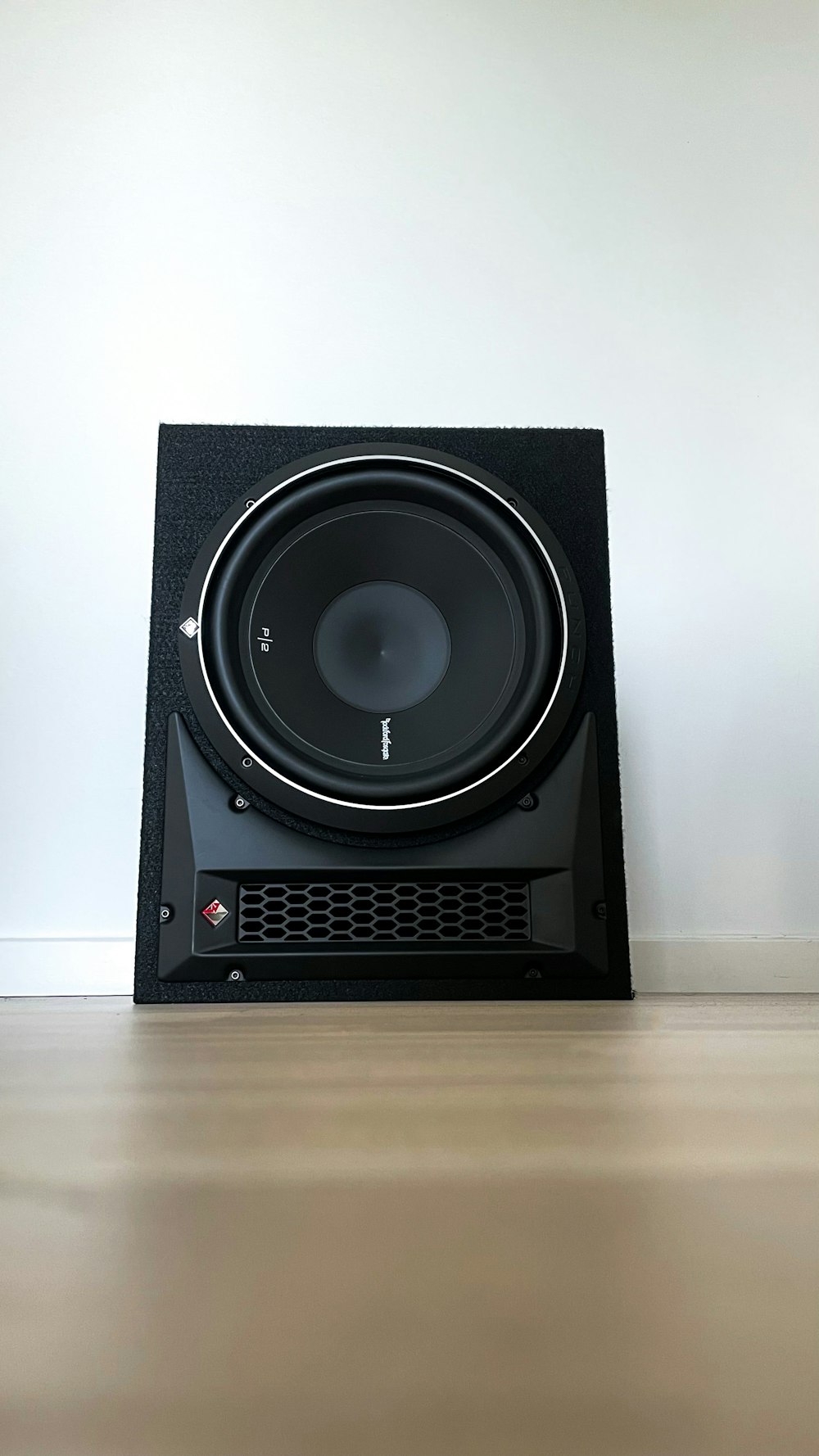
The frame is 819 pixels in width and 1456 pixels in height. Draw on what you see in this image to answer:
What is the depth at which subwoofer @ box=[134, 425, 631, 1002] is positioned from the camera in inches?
31.8

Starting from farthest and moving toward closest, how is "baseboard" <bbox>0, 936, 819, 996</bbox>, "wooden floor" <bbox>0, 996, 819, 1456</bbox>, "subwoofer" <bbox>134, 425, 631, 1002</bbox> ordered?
"baseboard" <bbox>0, 936, 819, 996</bbox> → "subwoofer" <bbox>134, 425, 631, 1002</bbox> → "wooden floor" <bbox>0, 996, 819, 1456</bbox>

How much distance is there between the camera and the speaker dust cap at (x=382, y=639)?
2.70ft

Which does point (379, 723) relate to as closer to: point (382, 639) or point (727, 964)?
point (382, 639)

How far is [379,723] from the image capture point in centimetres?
85

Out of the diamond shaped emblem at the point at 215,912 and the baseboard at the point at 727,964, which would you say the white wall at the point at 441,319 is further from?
the diamond shaped emblem at the point at 215,912

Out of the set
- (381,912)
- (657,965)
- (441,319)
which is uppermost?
(441,319)

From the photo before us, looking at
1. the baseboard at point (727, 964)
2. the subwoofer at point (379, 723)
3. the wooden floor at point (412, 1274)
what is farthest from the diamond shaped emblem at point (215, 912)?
the baseboard at point (727, 964)

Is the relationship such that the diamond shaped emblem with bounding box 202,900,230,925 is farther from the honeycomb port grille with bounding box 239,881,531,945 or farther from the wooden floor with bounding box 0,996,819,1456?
the wooden floor with bounding box 0,996,819,1456

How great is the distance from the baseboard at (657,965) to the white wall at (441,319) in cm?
3

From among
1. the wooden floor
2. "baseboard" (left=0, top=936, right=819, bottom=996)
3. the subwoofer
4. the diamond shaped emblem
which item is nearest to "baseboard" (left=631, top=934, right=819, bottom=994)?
"baseboard" (left=0, top=936, right=819, bottom=996)

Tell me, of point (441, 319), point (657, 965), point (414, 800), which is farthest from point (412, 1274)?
point (441, 319)

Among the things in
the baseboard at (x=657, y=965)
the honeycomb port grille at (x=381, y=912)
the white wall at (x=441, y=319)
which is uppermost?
the white wall at (x=441, y=319)

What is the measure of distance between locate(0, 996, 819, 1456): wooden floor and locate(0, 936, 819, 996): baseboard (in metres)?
1.32

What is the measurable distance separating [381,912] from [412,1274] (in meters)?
0.71
